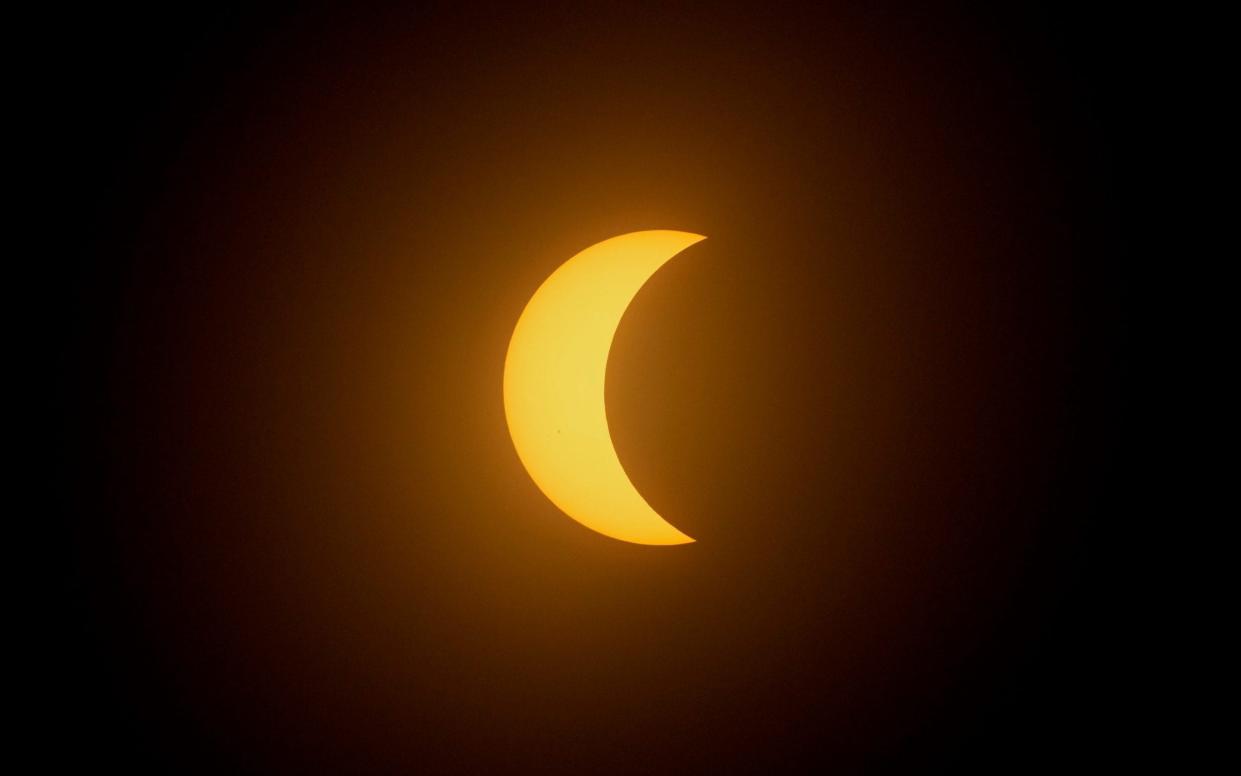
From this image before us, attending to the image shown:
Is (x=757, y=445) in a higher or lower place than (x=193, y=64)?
lower

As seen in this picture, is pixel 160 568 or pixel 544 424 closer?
pixel 544 424

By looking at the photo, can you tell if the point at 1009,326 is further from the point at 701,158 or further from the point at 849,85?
the point at 701,158

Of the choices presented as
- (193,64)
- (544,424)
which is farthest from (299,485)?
(193,64)
